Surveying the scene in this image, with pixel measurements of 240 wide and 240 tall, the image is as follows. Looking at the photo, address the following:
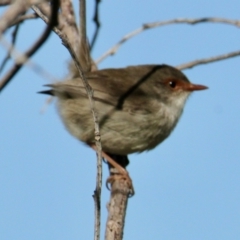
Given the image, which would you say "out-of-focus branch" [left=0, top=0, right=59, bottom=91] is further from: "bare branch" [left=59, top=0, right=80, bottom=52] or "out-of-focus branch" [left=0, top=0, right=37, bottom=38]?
"bare branch" [left=59, top=0, right=80, bottom=52]

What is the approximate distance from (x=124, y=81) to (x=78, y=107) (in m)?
0.70

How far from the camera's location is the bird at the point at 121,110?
5.10 m

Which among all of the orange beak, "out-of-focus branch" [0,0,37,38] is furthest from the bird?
"out-of-focus branch" [0,0,37,38]

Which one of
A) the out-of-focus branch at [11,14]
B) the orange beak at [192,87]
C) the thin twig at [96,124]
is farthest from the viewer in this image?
the orange beak at [192,87]

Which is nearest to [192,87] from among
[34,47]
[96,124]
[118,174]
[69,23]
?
[118,174]

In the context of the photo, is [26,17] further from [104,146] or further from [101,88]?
[104,146]

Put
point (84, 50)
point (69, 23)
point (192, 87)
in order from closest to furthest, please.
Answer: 1. point (84, 50)
2. point (192, 87)
3. point (69, 23)

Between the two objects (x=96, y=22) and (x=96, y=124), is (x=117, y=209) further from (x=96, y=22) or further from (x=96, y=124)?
(x=96, y=22)

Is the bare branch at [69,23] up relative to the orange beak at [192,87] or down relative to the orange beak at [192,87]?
up

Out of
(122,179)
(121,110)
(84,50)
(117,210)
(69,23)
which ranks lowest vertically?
(117,210)

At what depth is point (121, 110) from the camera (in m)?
5.21

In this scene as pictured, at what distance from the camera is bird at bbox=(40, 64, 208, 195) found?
5102mm

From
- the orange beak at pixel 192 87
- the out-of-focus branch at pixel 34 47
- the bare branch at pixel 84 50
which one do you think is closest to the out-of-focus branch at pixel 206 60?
the orange beak at pixel 192 87

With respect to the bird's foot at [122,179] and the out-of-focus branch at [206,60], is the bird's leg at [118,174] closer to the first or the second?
the bird's foot at [122,179]
